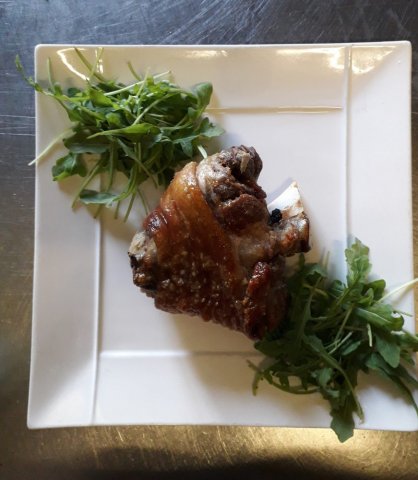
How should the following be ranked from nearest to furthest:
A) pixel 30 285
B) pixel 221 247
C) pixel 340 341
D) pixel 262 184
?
pixel 221 247
pixel 340 341
pixel 262 184
pixel 30 285

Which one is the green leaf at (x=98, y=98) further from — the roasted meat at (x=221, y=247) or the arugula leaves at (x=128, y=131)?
the roasted meat at (x=221, y=247)

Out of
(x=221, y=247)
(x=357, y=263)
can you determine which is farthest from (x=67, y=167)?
(x=357, y=263)

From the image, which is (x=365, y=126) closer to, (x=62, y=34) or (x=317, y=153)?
(x=317, y=153)

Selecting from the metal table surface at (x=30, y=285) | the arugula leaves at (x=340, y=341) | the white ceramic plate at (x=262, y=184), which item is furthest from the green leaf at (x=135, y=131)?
the arugula leaves at (x=340, y=341)

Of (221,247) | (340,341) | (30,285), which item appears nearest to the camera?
(221,247)

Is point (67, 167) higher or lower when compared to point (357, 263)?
higher

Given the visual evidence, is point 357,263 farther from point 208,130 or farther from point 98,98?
point 98,98
